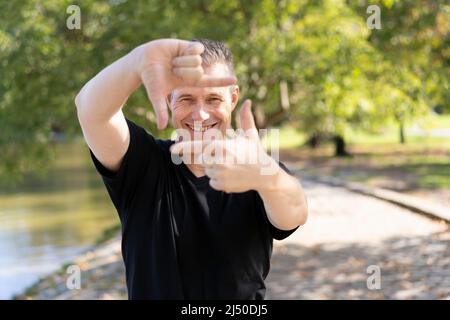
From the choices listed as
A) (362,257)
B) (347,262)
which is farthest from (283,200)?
(362,257)

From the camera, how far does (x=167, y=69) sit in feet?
5.32

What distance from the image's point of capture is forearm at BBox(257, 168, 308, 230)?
70.1 inches

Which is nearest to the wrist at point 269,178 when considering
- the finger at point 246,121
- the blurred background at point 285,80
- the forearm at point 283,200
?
the forearm at point 283,200

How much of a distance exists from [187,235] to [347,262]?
22.7 ft

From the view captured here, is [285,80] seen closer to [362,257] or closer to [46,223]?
[362,257]

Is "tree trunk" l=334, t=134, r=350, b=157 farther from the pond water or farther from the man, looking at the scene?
the man

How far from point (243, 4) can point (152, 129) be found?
2.57 metres

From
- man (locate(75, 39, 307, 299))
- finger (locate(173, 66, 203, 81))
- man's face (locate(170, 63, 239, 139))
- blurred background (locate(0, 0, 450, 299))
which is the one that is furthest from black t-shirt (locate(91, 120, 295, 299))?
blurred background (locate(0, 0, 450, 299))

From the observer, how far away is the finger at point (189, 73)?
1596 mm

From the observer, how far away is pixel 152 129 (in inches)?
421

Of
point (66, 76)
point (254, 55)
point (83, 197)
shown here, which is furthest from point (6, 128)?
point (83, 197)

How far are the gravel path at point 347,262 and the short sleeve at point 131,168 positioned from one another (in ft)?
17.2

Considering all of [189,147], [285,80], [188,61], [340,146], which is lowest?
[340,146]

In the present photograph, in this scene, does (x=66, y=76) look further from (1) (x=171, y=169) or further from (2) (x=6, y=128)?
(1) (x=171, y=169)
